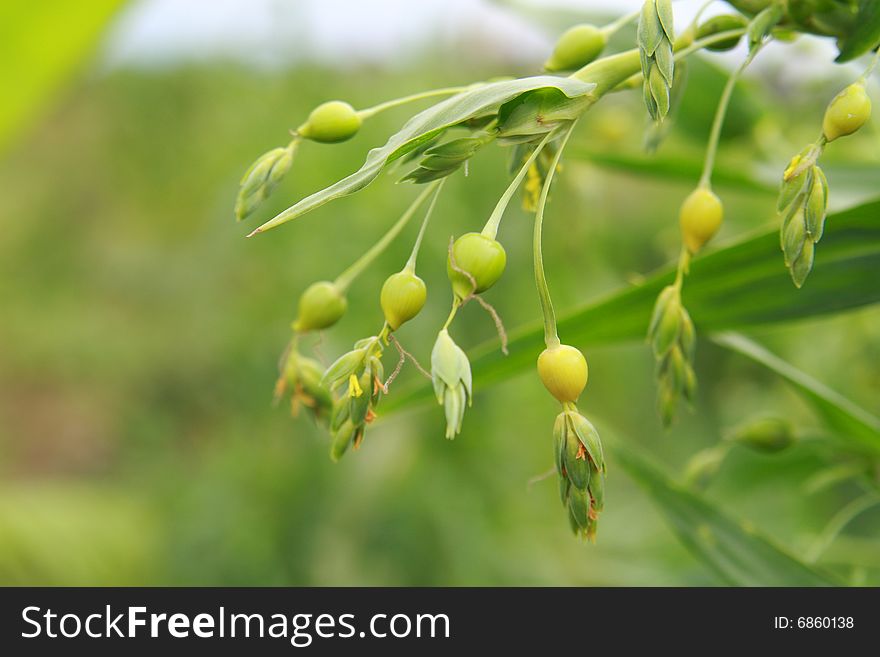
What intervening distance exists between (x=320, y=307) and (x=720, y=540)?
0.77 ft

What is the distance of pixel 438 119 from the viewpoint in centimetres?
23

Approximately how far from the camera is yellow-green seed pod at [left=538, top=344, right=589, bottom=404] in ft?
0.74

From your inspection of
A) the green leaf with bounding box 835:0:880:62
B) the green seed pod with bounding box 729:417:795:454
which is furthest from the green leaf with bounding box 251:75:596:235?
the green seed pod with bounding box 729:417:795:454

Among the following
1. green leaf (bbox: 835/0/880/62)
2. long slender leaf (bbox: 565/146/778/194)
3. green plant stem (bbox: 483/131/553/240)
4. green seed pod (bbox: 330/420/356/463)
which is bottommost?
green seed pod (bbox: 330/420/356/463)

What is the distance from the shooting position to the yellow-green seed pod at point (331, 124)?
27cm

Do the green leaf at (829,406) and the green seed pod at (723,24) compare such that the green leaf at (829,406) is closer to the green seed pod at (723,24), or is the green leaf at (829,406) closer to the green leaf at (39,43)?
the green seed pod at (723,24)

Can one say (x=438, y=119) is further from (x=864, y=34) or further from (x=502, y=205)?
(x=864, y=34)

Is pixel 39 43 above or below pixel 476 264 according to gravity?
above

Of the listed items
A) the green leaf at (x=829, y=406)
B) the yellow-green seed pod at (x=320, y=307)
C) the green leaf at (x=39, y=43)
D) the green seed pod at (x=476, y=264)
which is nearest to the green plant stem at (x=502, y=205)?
Answer: the green seed pod at (x=476, y=264)

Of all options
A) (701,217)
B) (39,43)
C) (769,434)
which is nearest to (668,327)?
(701,217)

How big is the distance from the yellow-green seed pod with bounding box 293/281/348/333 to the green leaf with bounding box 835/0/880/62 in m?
0.21

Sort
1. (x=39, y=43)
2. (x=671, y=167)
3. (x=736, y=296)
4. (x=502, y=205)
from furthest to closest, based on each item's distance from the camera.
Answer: (x=39, y=43), (x=671, y=167), (x=736, y=296), (x=502, y=205)

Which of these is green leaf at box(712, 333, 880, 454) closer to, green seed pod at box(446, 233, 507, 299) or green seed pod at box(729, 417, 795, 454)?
green seed pod at box(729, 417, 795, 454)

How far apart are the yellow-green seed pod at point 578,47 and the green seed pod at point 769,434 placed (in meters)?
0.20
